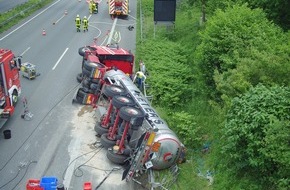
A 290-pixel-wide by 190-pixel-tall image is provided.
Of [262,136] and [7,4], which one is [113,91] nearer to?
[262,136]

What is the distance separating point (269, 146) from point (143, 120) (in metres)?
4.97

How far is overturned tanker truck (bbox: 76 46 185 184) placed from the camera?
11789 mm

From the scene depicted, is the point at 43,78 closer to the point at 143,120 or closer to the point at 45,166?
the point at 45,166

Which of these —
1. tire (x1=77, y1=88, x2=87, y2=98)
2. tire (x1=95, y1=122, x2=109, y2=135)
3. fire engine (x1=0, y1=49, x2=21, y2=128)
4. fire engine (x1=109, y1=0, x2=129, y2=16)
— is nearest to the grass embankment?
tire (x1=95, y1=122, x2=109, y2=135)

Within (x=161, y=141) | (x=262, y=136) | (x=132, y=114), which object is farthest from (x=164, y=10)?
(x=262, y=136)

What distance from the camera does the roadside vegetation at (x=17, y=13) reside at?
3171cm

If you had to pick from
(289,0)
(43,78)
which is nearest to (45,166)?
(43,78)

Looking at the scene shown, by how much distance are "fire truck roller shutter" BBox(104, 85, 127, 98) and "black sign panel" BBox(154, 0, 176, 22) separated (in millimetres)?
11992

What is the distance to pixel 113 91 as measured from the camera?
14.1 m

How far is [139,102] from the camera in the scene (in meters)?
14.0

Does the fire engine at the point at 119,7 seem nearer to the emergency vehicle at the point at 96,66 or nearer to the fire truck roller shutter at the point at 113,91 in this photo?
the emergency vehicle at the point at 96,66

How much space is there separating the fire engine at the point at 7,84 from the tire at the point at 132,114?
542 cm

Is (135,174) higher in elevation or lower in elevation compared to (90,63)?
lower

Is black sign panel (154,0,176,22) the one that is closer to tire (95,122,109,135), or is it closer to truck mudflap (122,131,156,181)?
tire (95,122,109,135)
